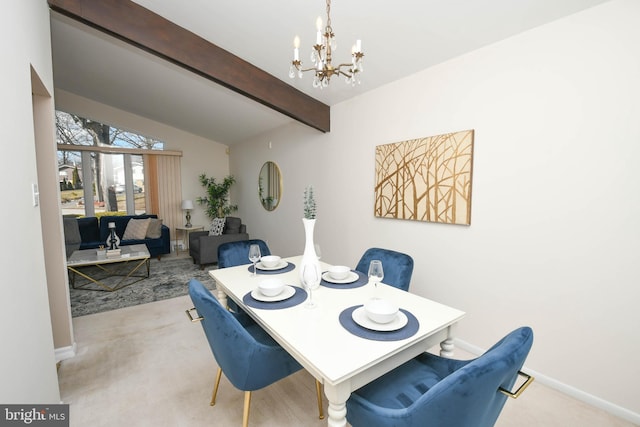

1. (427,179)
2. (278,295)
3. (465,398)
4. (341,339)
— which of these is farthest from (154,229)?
(465,398)

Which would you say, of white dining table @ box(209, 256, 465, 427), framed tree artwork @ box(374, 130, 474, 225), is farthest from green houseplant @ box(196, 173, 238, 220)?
white dining table @ box(209, 256, 465, 427)

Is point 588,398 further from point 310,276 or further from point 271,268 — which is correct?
point 271,268

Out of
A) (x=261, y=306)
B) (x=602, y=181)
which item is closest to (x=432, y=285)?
(x=602, y=181)

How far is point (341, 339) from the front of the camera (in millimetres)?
1187

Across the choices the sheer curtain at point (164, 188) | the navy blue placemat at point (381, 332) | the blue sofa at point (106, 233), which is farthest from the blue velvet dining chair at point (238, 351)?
the sheer curtain at point (164, 188)

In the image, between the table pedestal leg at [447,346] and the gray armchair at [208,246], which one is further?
the gray armchair at [208,246]

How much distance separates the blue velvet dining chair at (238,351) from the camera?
4.26ft

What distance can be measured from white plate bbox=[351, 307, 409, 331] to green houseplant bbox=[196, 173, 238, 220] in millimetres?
5586

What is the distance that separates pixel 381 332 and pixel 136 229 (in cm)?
542

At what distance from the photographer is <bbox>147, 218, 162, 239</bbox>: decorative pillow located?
5309 millimetres

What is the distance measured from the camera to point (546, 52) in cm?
180

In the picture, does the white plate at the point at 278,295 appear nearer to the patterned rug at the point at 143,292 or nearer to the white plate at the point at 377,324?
the white plate at the point at 377,324

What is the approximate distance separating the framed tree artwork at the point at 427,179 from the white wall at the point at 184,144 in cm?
497

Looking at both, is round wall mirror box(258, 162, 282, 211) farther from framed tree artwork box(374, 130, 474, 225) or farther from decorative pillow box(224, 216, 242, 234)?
framed tree artwork box(374, 130, 474, 225)
